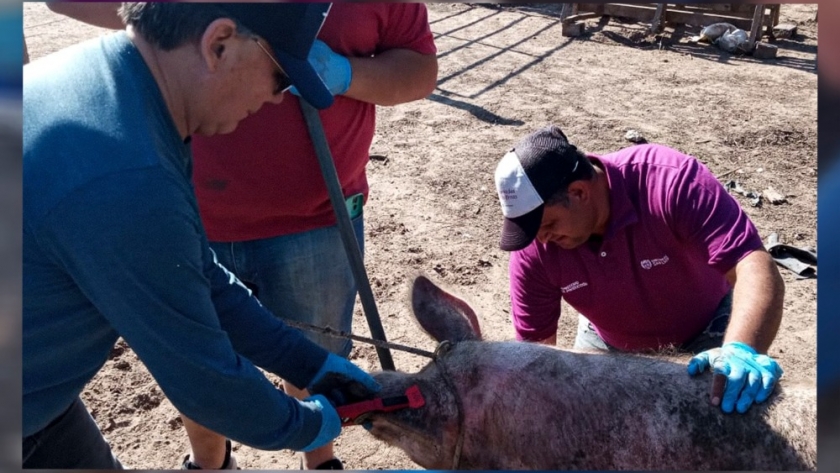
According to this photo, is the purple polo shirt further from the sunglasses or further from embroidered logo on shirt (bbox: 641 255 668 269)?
the sunglasses

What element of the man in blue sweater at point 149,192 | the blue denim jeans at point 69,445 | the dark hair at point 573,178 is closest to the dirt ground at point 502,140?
the dark hair at point 573,178

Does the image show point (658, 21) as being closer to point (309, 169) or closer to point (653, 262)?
point (653, 262)

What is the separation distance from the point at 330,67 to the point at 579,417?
62.0 inches

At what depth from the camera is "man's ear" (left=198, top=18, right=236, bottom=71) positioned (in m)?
1.75

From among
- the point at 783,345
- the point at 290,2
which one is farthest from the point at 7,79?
the point at 783,345

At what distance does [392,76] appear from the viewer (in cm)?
319

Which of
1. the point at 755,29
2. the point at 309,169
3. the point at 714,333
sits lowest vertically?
the point at 755,29

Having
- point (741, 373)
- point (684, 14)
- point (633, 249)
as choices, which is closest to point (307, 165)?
point (633, 249)

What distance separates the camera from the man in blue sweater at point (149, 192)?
1.65 m

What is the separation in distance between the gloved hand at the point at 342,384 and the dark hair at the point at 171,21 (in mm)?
1203

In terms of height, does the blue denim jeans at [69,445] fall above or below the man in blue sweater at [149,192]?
below

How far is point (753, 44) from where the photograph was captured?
11.7m

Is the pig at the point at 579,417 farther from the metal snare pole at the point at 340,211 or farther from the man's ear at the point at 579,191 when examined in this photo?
the man's ear at the point at 579,191

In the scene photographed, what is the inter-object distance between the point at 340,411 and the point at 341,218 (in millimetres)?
972
